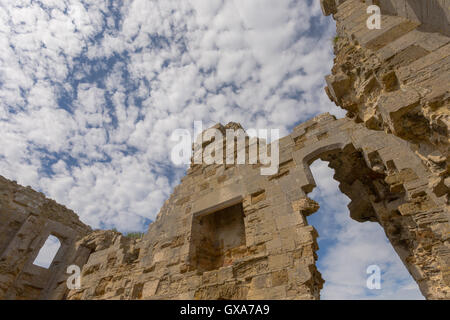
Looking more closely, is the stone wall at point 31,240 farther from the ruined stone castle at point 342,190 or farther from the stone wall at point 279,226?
the stone wall at point 279,226

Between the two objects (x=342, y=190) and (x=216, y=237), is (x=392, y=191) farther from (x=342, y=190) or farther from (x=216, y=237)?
(x=216, y=237)

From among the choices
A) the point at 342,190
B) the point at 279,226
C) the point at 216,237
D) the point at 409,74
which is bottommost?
the point at 409,74

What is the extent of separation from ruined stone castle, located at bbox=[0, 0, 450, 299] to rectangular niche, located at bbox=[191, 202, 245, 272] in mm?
30

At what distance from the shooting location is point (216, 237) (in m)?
6.82

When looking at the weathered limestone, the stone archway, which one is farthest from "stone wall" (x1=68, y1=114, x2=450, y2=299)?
the weathered limestone

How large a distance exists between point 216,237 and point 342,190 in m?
3.87

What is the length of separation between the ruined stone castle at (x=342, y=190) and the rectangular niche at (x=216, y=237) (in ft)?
0.10

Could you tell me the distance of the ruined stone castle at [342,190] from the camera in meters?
2.22

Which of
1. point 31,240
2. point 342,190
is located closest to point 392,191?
point 342,190

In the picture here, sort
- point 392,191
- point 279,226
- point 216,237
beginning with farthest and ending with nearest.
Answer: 1. point 216,237
2. point 279,226
3. point 392,191

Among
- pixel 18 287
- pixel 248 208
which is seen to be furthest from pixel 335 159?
pixel 18 287

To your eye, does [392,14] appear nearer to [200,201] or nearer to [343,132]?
[343,132]

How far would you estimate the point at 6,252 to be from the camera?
33.2 feet

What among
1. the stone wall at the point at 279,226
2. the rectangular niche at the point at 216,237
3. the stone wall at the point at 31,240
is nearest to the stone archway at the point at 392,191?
the stone wall at the point at 279,226
